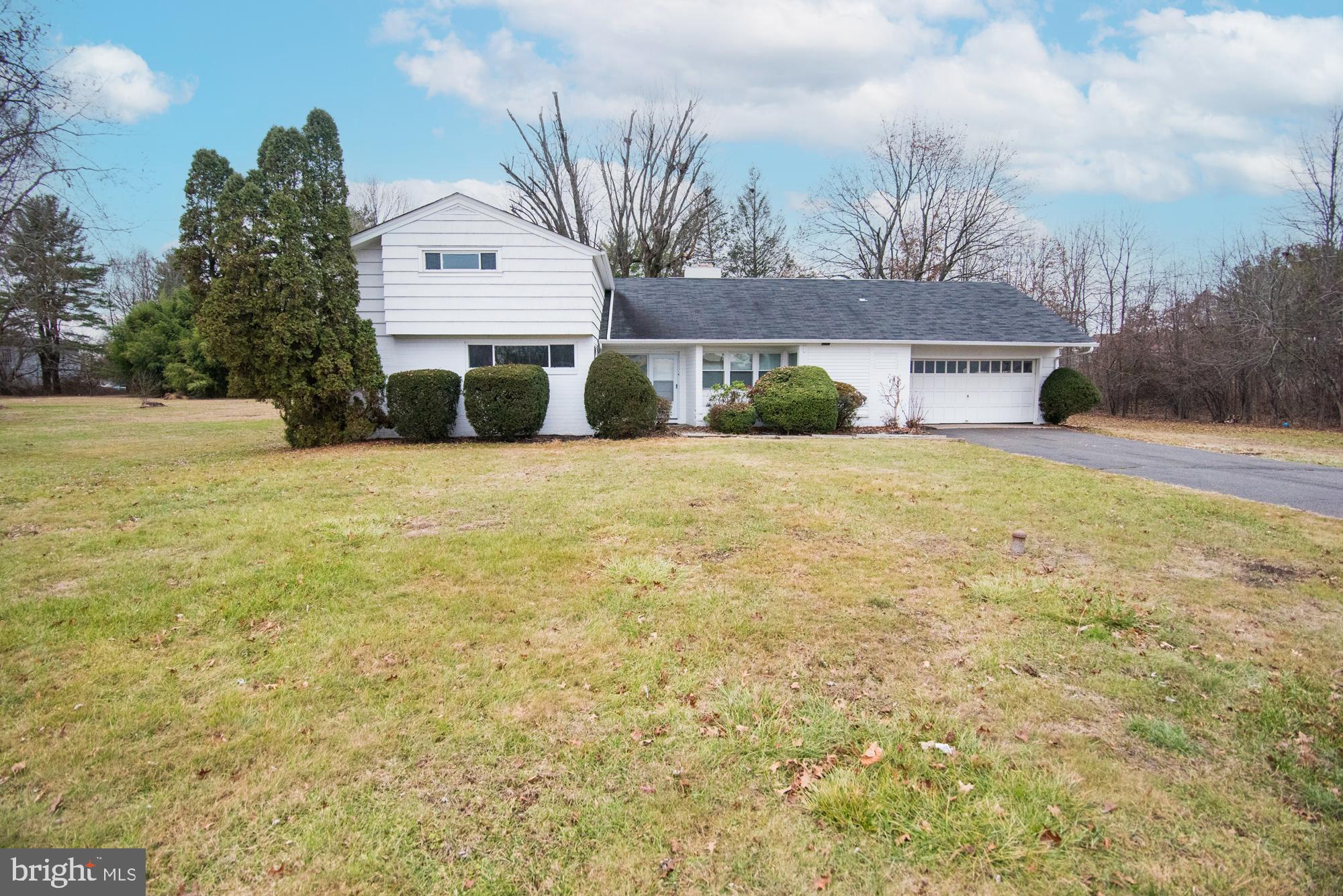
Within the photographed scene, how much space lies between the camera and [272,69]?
1259 cm

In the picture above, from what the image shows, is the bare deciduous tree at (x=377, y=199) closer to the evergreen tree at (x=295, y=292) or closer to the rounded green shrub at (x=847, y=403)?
the evergreen tree at (x=295, y=292)

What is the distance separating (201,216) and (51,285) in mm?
31131

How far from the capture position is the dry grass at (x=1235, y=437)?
12.6 meters

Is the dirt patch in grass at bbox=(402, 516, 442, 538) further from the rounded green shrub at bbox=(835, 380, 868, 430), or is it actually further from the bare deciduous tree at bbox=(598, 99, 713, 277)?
the bare deciduous tree at bbox=(598, 99, 713, 277)

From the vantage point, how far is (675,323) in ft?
57.1

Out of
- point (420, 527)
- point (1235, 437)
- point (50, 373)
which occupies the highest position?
point (50, 373)

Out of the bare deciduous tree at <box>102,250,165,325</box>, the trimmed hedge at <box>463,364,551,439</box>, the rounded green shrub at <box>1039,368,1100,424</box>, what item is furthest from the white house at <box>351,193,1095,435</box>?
the bare deciduous tree at <box>102,250,165,325</box>

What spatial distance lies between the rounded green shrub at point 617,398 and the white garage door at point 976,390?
9329 mm

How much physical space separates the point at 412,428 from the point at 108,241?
690 centimetres

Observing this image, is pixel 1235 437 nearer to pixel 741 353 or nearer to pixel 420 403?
pixel 741 353

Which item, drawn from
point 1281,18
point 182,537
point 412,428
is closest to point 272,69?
point 412,428

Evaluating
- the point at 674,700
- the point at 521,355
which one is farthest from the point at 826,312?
the point at 674,700

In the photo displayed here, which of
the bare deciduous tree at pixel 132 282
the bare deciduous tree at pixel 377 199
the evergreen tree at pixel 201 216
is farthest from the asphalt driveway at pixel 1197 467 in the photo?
the bare deciduous tree at pixel 132 282

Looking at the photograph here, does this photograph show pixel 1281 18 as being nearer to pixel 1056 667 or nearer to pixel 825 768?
pixel 1056 667
